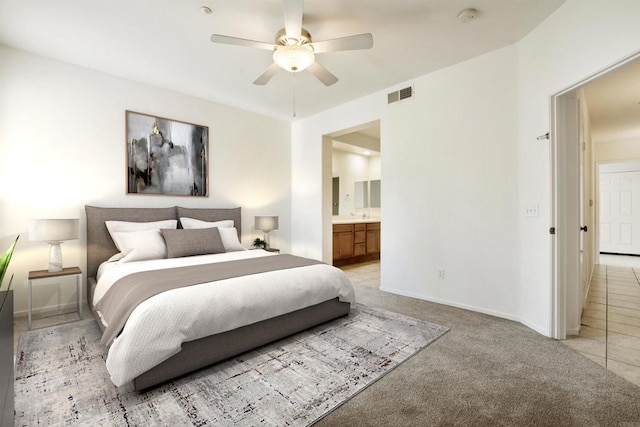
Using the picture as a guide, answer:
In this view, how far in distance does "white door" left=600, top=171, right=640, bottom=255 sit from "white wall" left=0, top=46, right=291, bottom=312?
8818 millimetres

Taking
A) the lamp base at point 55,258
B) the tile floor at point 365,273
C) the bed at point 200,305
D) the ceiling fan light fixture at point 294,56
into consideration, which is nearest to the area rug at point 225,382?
the bed at point 200,305

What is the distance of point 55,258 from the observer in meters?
2.97

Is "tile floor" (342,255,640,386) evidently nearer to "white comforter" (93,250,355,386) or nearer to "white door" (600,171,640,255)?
"white door" (600,171,640,255)

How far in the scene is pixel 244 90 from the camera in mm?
3994

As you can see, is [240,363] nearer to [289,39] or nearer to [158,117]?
[289,39]

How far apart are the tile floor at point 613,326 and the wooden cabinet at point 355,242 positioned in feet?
11.2

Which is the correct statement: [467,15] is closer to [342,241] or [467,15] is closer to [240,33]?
[240,33]

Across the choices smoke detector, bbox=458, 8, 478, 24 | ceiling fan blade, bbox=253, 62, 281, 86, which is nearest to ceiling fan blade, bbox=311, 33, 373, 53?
ceiling fan blade, bbox=253, 62, 281, 86

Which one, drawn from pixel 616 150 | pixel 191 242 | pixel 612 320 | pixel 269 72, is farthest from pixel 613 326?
pixel 616 150

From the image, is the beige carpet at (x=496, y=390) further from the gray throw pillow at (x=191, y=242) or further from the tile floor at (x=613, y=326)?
the gray throw pillow at (x=191, y=242)

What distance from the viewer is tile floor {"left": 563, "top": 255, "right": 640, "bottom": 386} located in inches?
84.4

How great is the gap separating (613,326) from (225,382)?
352 centimetres

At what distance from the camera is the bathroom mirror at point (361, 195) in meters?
6.98

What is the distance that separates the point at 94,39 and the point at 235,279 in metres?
2.70
